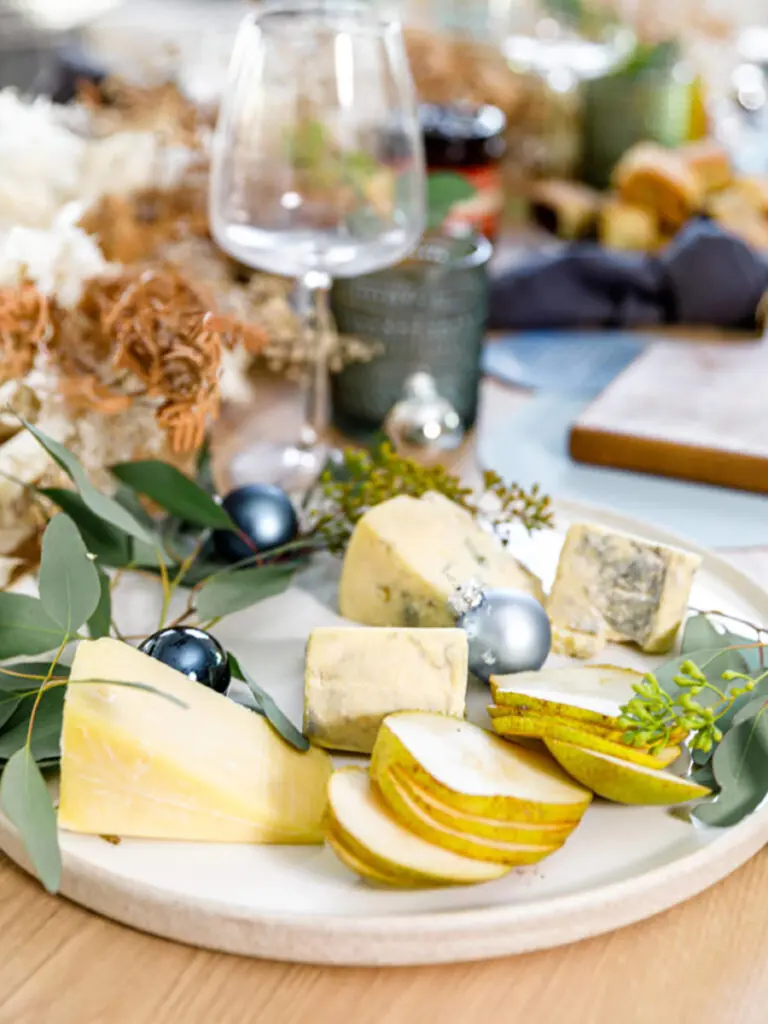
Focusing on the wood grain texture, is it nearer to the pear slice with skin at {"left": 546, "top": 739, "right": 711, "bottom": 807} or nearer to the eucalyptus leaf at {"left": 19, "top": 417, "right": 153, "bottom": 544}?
the pear slice with skin at {"left": 546, "top": 739, "right": 711, "bottom": 807}

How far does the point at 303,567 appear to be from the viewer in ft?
2.85

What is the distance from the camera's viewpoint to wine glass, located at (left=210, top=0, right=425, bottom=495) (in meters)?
0.94

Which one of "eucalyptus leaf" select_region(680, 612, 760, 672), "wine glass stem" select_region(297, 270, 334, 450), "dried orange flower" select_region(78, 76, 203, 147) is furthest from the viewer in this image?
"dried orange flower" select_region(78, 76, 203, 147)

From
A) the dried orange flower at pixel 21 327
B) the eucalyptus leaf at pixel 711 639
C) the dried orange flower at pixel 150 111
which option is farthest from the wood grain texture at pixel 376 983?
the dried orange flower at pixel 150 111

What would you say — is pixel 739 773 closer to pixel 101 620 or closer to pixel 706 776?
pixel 706 776

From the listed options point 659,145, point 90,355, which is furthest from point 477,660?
point 659,145

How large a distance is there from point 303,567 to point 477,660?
20cm

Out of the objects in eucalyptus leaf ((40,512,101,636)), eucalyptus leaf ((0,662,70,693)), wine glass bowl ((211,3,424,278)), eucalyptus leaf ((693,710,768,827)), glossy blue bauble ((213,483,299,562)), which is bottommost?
glossy blue bauble ((213,483,299,562))

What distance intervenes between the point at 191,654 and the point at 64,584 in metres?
0.08

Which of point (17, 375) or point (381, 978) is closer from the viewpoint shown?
point (381, 978)

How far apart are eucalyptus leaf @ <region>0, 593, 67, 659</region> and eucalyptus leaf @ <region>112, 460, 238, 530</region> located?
17cm

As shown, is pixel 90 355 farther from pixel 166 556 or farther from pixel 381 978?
pixel 381 978

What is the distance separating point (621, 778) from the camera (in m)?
0.59

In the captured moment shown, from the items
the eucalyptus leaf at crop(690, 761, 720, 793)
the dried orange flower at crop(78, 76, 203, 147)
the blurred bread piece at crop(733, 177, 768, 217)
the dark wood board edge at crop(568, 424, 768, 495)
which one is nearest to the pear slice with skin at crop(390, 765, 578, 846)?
the eucalyptus leaf at crop(690, 761, 720, 793)
